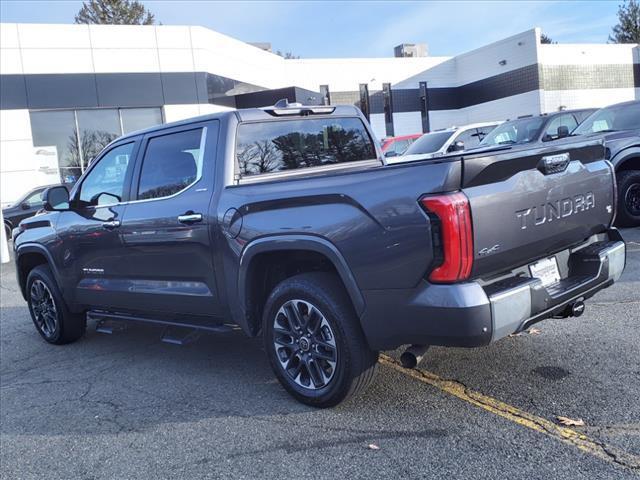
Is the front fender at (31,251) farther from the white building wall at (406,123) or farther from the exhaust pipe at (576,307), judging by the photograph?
the white building wall at (406,123)

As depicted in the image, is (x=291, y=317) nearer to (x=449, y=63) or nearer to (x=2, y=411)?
(x=2, y=411)

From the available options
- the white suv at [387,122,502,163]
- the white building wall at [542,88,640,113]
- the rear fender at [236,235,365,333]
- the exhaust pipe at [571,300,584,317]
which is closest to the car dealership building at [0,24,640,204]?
the white suv at [387,122,502,163]

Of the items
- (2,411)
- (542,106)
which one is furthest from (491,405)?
(542,106)

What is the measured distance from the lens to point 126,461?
341 cm

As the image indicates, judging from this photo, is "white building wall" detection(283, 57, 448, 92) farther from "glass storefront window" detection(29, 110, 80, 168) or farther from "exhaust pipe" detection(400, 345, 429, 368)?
"exhaust pipe" detection(400, 345, 429, 368)

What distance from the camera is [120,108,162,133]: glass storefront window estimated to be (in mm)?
22406

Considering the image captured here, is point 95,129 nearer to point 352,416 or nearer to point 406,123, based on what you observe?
point 352,416

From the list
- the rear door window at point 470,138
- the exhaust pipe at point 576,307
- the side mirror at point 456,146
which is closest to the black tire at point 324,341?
the exhaust pipe at point 576,307

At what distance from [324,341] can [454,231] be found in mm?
1165

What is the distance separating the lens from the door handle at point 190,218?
4.19 meters

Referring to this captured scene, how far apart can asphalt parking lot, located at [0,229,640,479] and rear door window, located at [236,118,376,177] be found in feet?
5.40

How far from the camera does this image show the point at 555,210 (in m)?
3.53

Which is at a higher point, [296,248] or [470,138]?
[470,138]

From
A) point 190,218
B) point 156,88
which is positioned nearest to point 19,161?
point 156,88
